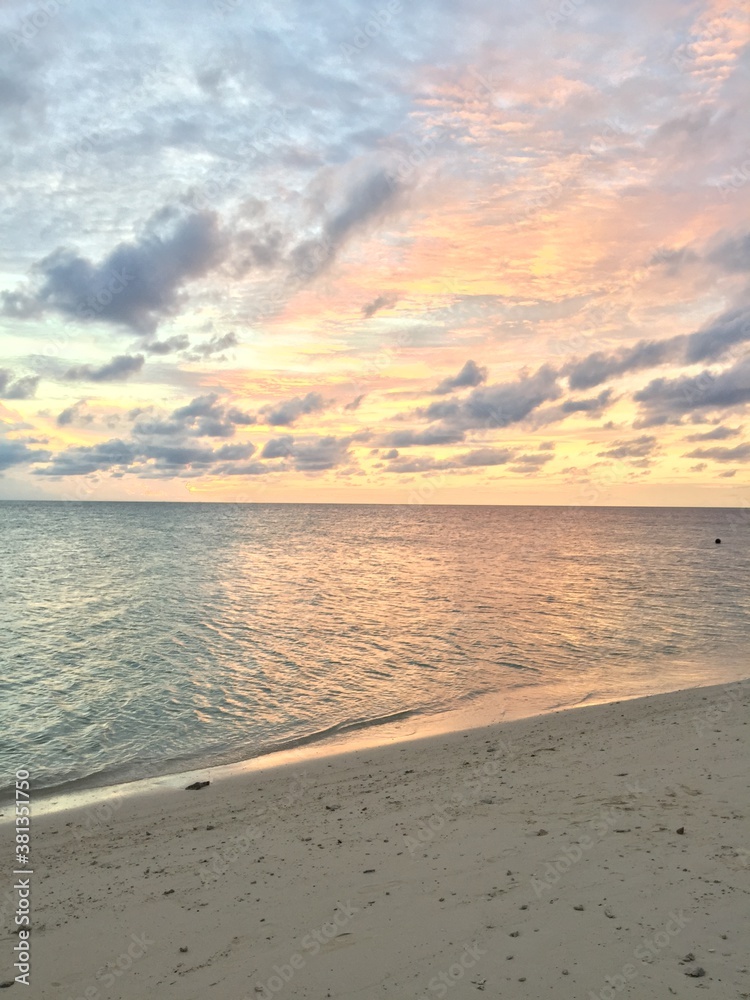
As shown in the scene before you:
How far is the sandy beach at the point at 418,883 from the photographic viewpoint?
6.72 meters

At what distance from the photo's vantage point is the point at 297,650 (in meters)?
28.8

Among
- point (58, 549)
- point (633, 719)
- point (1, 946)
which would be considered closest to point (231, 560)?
point (58, 549)

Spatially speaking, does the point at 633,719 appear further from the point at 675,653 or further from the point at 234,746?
the point at 675,653
